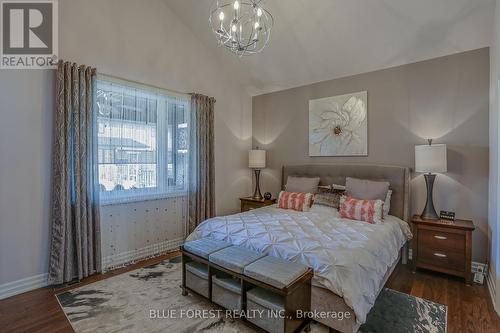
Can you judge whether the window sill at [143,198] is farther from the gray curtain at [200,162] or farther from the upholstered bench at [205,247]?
the upholstered bench at [205,247]

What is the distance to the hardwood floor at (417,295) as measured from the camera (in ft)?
6.72

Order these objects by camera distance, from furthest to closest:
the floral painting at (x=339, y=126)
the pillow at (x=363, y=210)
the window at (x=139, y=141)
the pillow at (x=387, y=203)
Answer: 1. the floral painting at (x=339, y=126)
2. the pillow at (x=387, y=203)
3. the window at (x=139, y=141)
4. the pillow at (x=363, y=210)

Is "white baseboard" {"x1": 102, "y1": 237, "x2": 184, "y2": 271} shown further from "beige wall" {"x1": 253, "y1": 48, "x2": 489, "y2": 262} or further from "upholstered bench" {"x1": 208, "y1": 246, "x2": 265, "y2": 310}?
"beige wall" {"x1": 253, "y1": 48, "x2": 489, "y2": 262}

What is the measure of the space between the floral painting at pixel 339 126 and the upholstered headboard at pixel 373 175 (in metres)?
0.23

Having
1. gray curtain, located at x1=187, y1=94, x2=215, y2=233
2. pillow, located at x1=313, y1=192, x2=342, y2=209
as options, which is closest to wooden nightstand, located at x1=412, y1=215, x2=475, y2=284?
pillow, located at x1=313, y1=192, x2=342, y2=209

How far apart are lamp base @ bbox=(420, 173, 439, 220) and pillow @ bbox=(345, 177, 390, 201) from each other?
427 mm

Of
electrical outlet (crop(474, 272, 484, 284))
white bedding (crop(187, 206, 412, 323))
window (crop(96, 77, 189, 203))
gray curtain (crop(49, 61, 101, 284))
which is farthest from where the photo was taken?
window (crop(96, 77, 189, 203))

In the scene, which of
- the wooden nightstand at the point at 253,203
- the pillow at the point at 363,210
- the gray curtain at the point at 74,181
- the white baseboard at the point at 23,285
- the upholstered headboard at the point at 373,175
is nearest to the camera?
the white baseboard at the point at 23,285

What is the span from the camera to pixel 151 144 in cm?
355

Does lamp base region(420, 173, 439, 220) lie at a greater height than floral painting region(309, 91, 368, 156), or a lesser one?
lesser

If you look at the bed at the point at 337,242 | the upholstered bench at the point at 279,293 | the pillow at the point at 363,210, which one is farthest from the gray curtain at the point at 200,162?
the upholstered bench at the point at 279,293

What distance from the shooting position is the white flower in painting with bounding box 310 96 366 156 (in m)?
3.82

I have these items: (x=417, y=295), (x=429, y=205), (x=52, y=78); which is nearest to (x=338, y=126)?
(x=429, y=205)

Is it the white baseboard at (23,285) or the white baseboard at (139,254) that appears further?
the white baseboard at (139,254)
